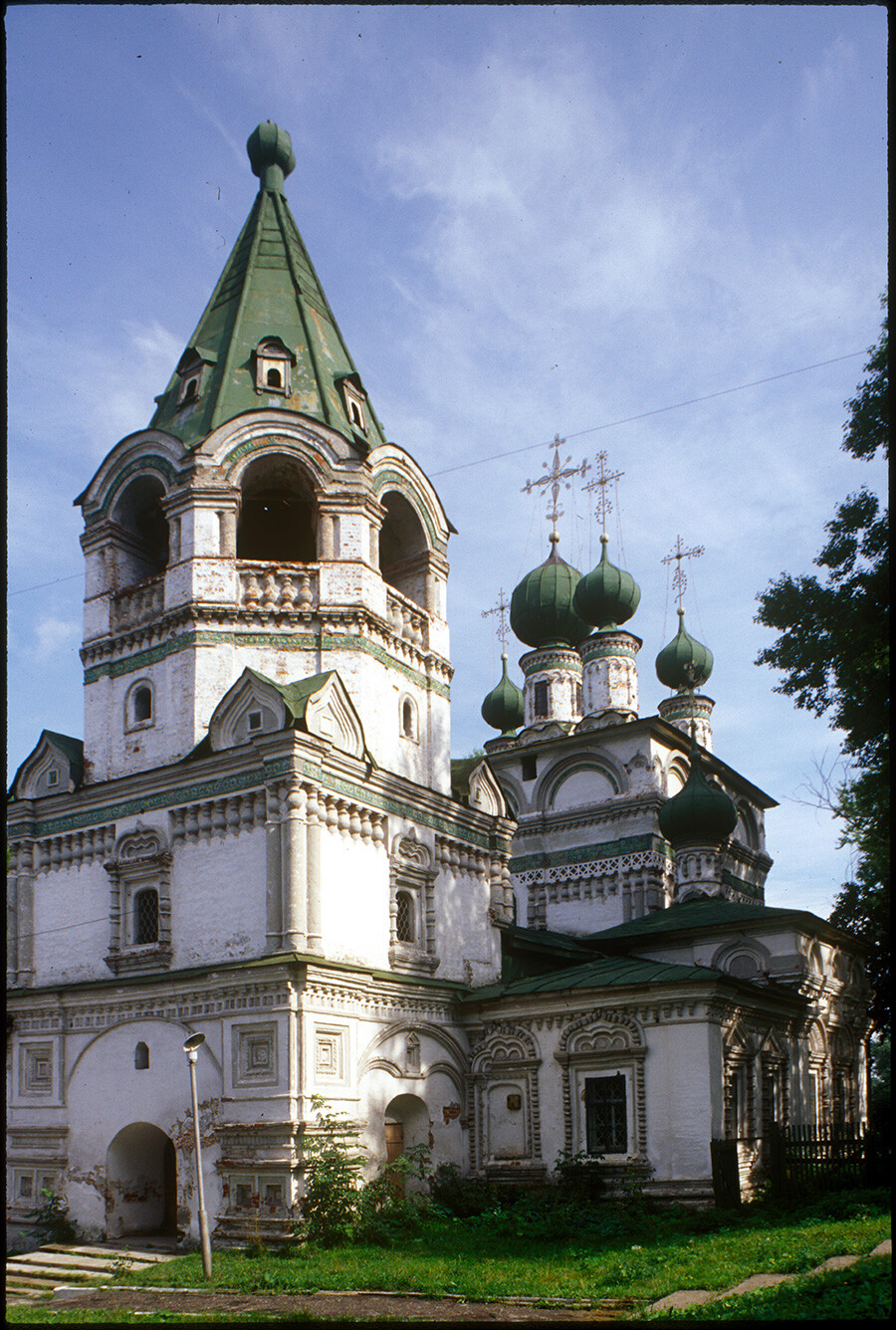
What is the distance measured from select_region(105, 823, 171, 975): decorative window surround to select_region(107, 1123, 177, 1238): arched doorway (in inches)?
70.9

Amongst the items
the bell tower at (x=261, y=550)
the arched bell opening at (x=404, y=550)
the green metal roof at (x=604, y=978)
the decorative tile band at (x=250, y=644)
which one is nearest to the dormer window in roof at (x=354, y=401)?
the bell tower at (x=261, y=550)

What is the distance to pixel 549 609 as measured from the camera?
2658cm

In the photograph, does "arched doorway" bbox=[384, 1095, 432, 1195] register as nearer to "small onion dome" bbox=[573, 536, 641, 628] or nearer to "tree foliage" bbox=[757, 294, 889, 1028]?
"tree foliage" bbox=[757, 294, 889, 1028]

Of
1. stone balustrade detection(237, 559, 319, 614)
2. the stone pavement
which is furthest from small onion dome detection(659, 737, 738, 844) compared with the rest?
the stone pavement

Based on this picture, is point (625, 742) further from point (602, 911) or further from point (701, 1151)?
point (701, 1151)

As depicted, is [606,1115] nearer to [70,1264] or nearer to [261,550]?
[70,1264]

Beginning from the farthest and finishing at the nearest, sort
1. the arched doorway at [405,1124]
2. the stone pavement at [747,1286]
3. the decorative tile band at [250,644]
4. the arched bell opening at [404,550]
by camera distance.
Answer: the arched bell opening at [404,550] < the decorative tile band at [250,644] < the arched doorway at [405,1124] < the stone pavement at [747,1286]

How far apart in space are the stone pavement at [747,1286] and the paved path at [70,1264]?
541cm

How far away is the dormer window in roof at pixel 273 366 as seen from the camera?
16.0 metres

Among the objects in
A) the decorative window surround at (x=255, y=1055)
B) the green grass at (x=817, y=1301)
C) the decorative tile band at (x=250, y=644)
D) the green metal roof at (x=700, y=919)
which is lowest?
the green grass at (x=817, y=1301)

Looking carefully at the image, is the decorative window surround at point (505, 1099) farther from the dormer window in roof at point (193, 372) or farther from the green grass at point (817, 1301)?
the dormer window in roof at point (193, 372)

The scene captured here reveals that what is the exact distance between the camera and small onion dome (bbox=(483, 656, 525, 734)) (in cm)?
2972

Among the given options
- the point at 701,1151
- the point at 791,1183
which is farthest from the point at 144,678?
the point at 791,1183

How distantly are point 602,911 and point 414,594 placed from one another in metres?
7.84
